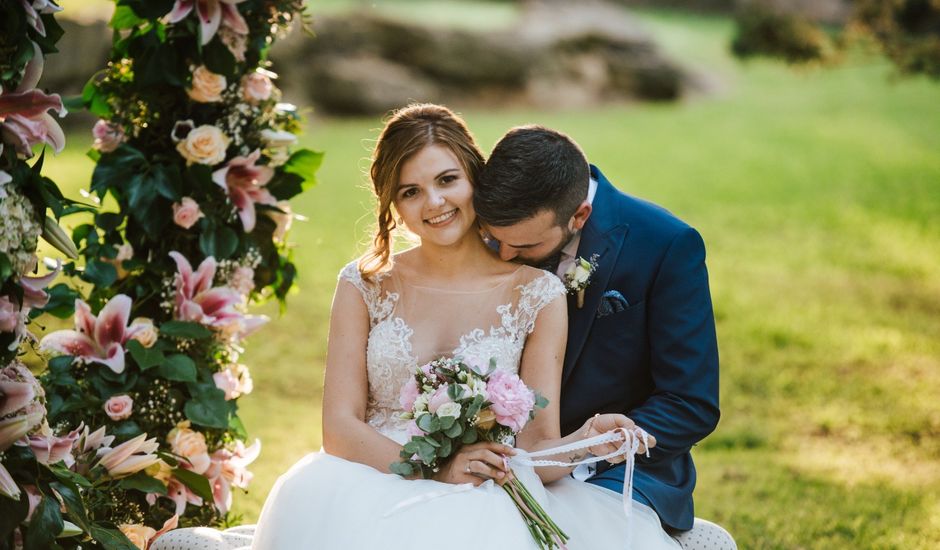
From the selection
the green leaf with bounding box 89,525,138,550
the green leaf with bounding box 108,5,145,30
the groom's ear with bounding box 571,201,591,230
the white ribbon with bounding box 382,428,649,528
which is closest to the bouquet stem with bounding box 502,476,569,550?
the white ribbon with bounding box 382,428,649,528

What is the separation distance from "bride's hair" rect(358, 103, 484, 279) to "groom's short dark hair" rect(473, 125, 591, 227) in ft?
0.28

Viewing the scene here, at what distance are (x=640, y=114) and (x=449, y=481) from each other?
16.3m

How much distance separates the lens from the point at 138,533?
3906 mm

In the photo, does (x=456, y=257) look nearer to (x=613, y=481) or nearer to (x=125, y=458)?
(x=613, y=481)

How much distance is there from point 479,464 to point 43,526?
118cm

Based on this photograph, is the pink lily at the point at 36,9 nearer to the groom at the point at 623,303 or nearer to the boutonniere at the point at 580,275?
the groom at the point at 623,303

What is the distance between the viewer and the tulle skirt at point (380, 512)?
3.02 meters

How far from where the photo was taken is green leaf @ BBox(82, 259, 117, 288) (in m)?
4.10

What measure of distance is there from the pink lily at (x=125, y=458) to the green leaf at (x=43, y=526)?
87 centimetres

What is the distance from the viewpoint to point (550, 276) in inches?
150

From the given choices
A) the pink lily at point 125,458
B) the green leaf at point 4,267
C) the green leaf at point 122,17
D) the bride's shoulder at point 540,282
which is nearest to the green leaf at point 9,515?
the green leaf at point 4,267

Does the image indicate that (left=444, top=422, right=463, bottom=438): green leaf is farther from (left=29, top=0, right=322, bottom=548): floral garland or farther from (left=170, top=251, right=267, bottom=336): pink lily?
(left=170, top=251, right=267, bottom=336): pink lily

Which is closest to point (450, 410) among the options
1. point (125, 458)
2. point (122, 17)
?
point (125, 458)

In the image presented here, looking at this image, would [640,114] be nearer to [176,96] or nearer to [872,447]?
[872,447]
